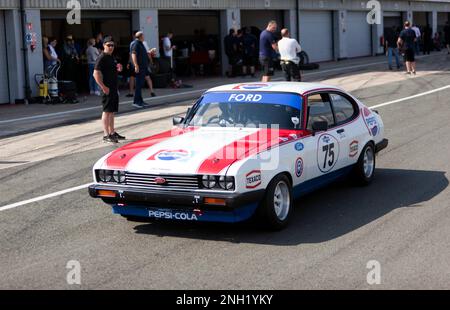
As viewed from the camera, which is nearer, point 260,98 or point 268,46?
point 260,98

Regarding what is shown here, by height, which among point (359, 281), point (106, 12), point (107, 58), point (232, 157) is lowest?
point (359, 281)

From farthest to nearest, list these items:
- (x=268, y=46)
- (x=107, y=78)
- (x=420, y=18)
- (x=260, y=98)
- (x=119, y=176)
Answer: (x=420, y=18) < (x=268, y=46) < (x=107, y=78) < (x=260, y=98) < (x=119, y=176)

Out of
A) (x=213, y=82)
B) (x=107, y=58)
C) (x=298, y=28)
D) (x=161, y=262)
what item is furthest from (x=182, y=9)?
(x=161, y=262)

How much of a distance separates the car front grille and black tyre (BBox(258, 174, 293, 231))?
0.69 meters

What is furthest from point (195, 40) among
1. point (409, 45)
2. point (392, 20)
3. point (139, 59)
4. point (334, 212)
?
point (334, 212)

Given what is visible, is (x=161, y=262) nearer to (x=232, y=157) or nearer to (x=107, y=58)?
(x=232, y=157)

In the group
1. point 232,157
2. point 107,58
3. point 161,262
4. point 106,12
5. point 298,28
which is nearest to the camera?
point 161,262

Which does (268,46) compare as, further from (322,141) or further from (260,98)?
(322,141)

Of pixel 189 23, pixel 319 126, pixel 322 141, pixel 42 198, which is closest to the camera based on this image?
pixel 319 126

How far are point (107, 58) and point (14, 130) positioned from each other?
13.7 feet

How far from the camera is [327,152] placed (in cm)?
855

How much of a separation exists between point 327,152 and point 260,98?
958mm

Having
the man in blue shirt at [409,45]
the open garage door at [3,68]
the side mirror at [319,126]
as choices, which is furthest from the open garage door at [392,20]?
the side mirror at [319,126]

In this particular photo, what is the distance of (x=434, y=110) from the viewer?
17328 mm
